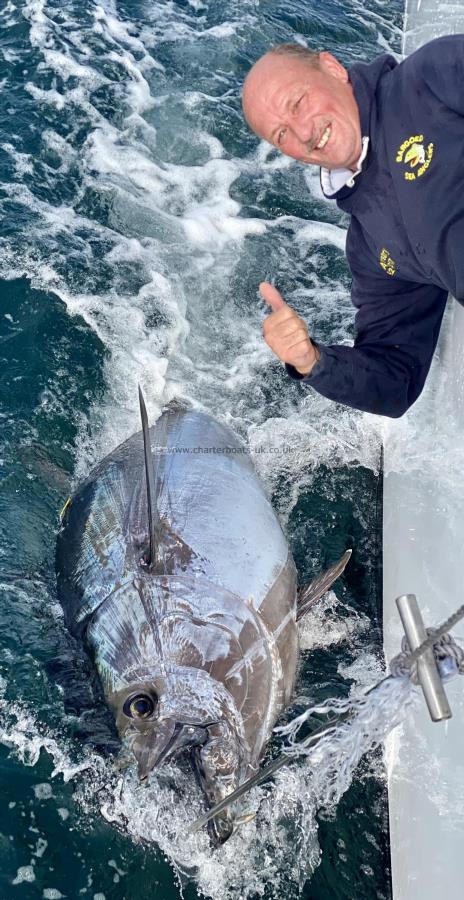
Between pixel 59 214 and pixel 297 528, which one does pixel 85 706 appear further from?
pixel 59 214

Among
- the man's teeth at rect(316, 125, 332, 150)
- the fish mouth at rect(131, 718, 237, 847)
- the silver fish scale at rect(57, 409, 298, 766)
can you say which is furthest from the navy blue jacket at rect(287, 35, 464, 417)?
the fish mouth at rect(131, 718, 237, 847)

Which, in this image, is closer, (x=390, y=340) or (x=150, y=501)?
(x=150, y=501)

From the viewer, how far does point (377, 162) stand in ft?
8.52

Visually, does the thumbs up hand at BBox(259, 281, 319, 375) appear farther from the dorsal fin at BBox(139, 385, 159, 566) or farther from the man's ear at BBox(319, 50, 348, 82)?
the man's ear at BBox(319, 50, 348, 82)

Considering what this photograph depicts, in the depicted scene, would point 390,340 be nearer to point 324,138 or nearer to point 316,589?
point 324,138

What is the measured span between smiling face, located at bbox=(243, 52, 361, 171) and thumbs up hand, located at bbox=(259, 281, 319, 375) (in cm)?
49

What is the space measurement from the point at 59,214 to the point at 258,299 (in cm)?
125

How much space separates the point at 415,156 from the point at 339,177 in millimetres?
285

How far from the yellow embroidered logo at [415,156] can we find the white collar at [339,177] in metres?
0.13

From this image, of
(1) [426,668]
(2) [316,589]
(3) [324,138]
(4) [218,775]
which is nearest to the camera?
(1) [426,668]

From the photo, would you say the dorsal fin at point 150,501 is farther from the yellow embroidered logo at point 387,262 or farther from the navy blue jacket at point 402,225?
the yellow embroidered logo at point 387,262

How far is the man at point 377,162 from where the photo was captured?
242 cm

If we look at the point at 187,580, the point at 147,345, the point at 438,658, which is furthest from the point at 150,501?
the point at 147,345

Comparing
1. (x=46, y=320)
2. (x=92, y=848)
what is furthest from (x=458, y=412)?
(x=46, y=320)
